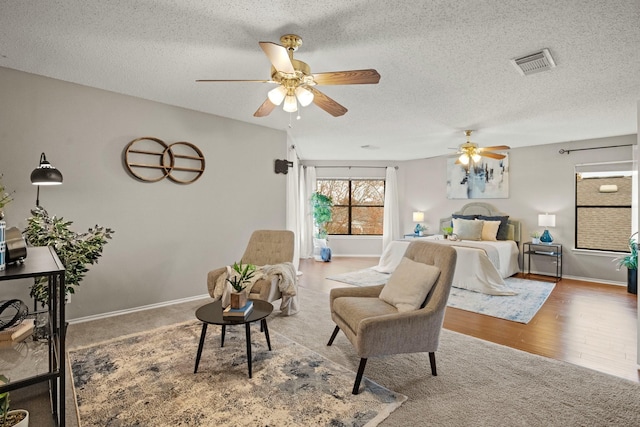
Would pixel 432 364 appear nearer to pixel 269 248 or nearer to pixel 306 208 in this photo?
pixel 269 248

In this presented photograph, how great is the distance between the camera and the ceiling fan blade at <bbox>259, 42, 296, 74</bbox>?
1.90 m

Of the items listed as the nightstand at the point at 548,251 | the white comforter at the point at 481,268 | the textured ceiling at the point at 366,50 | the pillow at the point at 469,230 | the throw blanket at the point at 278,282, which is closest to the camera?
the textured ceiling at the point at 366,50

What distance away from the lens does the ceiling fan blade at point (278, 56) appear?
1.90 meters

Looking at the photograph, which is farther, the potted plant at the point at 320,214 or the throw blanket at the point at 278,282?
the potted plant at the point at 320,214

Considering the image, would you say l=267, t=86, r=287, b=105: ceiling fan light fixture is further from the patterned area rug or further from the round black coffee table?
the patterned area rug

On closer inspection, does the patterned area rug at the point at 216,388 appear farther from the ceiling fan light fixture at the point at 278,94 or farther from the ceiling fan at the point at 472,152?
the ceiling fan at the point at 472,152

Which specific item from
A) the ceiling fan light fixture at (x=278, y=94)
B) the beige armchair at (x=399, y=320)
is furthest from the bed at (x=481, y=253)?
the ceiling fan light fixture at (x=278, y=94)

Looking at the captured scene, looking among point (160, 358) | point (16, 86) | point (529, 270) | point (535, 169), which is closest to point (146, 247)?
point (160, 358)

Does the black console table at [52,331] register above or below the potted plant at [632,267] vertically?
above

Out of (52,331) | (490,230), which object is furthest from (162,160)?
(490,230)

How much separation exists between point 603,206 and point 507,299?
9.68ft

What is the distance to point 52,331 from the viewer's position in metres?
1.24

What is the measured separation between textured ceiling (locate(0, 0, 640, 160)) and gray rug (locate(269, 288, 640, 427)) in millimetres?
2469

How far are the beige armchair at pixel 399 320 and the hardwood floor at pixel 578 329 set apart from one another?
3.80 feet
